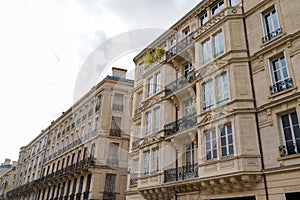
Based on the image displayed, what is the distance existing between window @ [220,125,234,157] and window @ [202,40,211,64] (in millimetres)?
4311

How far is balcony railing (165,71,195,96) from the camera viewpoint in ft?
55.5

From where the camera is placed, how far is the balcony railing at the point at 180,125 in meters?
15.6

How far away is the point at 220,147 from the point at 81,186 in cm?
1952

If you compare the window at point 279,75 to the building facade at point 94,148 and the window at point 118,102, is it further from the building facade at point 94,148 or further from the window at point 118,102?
the window at point 118,102

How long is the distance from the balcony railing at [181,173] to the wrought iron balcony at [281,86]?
17.9ft

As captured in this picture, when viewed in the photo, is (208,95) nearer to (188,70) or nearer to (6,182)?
(188,70)

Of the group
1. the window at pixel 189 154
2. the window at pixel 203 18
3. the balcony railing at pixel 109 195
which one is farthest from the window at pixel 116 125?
the window at pixel 203 18

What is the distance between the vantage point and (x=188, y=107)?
17.3 metres

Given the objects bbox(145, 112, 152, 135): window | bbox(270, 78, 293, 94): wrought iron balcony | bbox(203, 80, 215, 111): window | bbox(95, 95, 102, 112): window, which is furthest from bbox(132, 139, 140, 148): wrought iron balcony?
bbox(270, 78, 293, 94): wrought iron balcony

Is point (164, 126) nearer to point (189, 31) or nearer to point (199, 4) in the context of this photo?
point (189, 31)

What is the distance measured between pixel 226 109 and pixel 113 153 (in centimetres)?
1720

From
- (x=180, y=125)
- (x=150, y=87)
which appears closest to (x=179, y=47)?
(x=150, y=87)

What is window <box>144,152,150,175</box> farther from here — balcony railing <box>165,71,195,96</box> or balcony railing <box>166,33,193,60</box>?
balcony railing <box>166,33,193,60</box>

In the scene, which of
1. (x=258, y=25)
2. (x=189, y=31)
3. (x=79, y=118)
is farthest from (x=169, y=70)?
(x=79, y=118)
